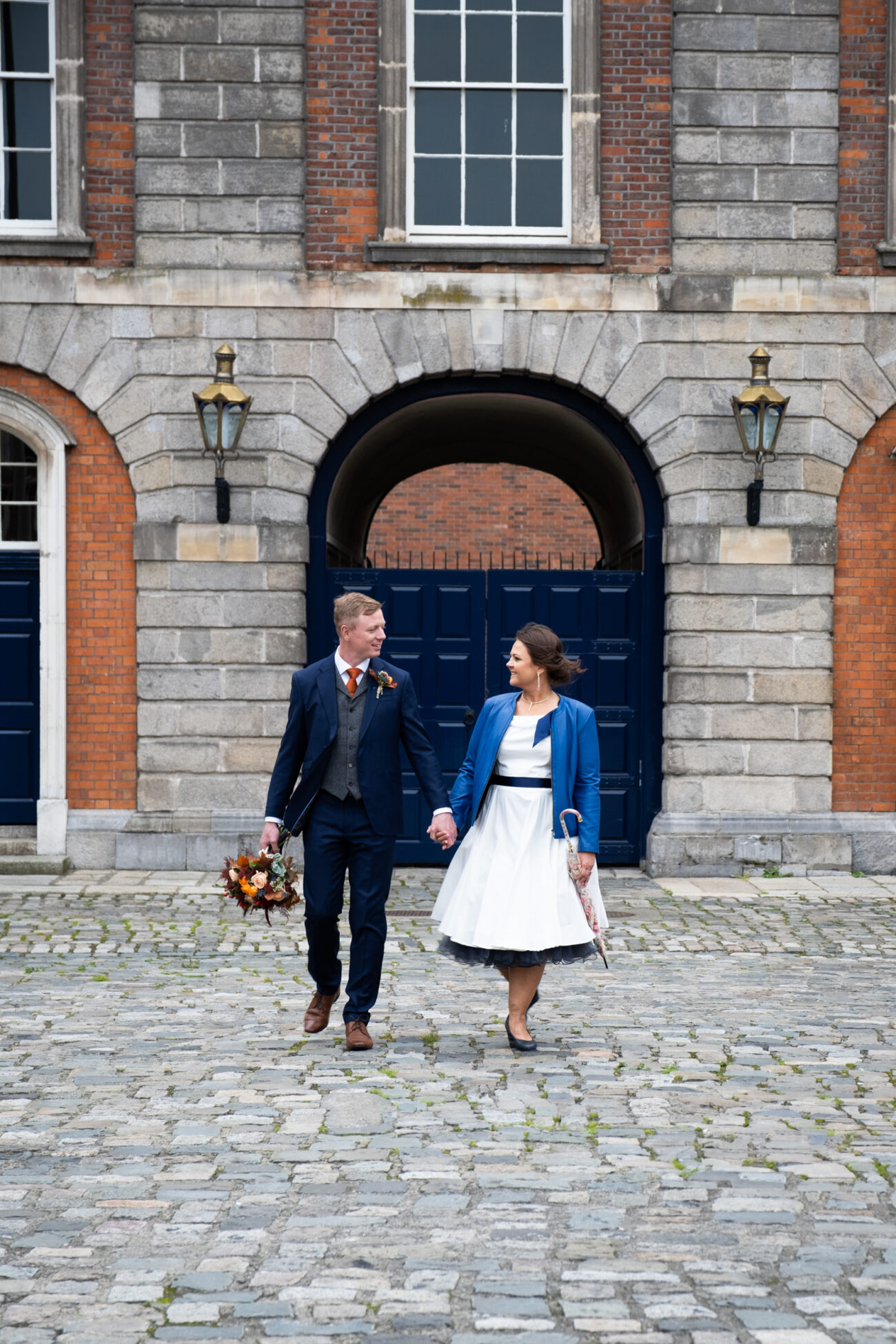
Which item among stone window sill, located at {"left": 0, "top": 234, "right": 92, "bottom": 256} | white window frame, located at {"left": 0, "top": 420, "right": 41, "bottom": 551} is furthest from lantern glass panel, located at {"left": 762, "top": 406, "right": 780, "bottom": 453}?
white window frame, located at {"left": 0, "top": 420, "right": 41, "bottom": 551}

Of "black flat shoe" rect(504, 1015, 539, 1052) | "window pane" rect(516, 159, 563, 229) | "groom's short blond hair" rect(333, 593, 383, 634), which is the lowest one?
"black flat shoe" rect(504, 1015, 539, 1052)

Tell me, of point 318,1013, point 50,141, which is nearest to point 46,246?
point 50,141

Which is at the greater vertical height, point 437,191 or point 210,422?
point 437,191

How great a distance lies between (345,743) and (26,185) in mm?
8043

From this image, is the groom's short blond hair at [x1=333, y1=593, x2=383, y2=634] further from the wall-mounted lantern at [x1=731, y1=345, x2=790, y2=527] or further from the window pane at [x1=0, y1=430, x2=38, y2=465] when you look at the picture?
the window pane at [x1=0, y1=430, x2=38, y2=465]

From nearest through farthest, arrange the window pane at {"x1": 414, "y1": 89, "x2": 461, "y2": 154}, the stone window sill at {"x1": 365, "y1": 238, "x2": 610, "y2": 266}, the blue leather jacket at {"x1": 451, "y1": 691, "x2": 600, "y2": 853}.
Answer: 1. the blue leather jacket at {"x1": 451, "y1": 691, "x2": 600, "y2": 853}
2. the stone window sill at {"x1": 365, "y1": 238, "x2": 610, "y2": 266}
3. the window pane at {"x1": 414, "y1": 89, "x2": 461, "y2": 154}

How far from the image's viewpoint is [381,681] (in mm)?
6805

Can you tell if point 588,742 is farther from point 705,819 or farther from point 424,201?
point 424,201

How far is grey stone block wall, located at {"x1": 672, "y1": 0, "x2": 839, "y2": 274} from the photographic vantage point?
12578 millimetres

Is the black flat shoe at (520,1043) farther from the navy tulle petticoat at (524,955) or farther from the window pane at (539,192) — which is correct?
the window pane at (539,192)

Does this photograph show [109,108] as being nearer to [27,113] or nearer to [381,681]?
[27,113]

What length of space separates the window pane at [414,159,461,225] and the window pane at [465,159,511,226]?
0.09 m

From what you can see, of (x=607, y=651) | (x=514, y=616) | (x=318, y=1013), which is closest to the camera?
(x=318, y=1013)

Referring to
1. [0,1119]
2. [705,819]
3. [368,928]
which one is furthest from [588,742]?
[705,819]
